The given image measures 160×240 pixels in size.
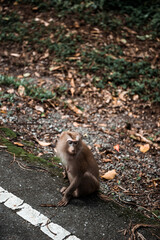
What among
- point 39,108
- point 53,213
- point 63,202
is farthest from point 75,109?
point 53,213

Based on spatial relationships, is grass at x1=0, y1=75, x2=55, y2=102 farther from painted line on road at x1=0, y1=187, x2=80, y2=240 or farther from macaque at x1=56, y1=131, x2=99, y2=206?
painted line on road at x1=0, y1=187, x2=80, y2=240

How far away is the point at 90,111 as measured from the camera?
5.70m

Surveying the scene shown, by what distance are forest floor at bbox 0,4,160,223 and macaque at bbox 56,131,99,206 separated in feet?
1.20

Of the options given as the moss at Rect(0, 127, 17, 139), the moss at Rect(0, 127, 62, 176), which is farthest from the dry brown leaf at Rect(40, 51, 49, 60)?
the moss at Rect(0, 127, 62, 176)

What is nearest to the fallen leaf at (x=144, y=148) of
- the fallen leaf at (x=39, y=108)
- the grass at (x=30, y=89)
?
the fallen leaf at (x=39, y=108)

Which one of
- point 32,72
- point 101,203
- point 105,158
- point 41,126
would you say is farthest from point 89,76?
point 101,203

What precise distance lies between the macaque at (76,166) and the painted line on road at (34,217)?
0.30 m

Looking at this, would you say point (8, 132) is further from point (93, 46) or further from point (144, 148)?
point (93, 46)

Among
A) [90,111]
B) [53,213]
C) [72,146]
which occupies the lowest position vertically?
[90,111]

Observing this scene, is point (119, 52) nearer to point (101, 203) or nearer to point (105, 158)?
point (105, 158)

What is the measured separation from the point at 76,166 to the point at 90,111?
2.50m

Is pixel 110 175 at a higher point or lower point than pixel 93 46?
lower

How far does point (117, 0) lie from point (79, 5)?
100 cm

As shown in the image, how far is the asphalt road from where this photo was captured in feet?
9.70
